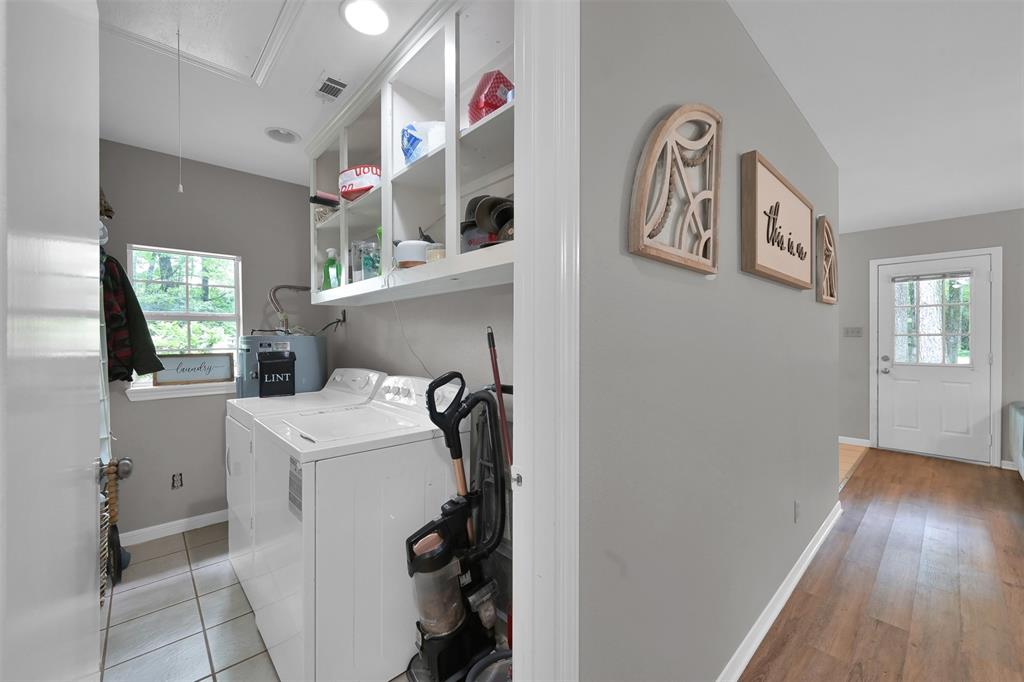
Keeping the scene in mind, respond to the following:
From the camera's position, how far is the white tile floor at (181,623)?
64.0 inches

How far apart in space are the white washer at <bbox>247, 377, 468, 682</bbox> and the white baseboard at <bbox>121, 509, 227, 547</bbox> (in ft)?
4.99

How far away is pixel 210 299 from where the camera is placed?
2.91 metres

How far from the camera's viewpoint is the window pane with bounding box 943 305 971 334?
3.99 meters

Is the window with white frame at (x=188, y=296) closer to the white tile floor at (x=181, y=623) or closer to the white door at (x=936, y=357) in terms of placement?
the white tile floor at (x=181, y=623)

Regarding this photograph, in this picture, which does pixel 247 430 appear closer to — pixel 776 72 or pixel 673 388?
pixel 673 388

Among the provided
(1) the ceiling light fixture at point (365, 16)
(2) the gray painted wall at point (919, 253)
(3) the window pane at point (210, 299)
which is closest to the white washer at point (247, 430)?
(3) the window pane at point (210, 299)

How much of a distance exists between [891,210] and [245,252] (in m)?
5.53

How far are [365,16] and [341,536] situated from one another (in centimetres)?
182

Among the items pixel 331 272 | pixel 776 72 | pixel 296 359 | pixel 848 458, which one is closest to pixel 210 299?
pixel 296 359

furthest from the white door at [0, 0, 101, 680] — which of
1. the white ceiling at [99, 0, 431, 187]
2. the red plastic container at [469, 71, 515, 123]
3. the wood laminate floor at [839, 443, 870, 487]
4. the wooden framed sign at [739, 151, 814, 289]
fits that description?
the wood laminate floor at [839, 443, 870, 487]

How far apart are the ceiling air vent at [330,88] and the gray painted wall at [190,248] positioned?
1380 millimetres

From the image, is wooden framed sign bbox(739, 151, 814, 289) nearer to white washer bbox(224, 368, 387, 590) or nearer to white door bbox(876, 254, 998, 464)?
white washer bbox(224, 368, 387, 590)

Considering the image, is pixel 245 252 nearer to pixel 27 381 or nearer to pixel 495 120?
pixel 495 120

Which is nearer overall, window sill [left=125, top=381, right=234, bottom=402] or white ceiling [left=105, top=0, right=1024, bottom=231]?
white ceiling [left=105, top=0, right=1024, bottom=231]
